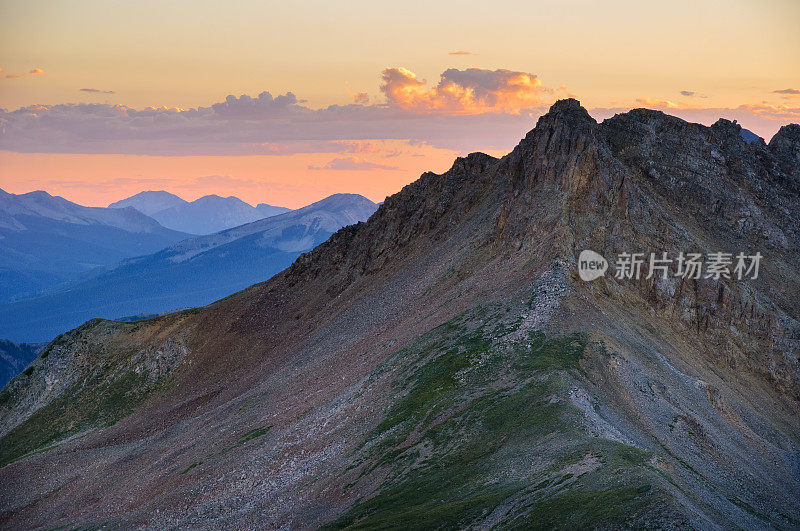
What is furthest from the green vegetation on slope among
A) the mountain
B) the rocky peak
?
the rocky peak

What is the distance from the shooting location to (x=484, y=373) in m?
72.4

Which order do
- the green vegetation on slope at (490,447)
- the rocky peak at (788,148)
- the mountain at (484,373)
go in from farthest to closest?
the rocky peak at (788,148) < the mountain at (484,373) < the green vegetation on slope at (490,447)

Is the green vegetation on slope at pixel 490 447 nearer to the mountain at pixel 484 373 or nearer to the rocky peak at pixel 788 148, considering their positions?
the mountain at pixel 484 373

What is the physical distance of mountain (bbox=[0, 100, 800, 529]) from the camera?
187 ft

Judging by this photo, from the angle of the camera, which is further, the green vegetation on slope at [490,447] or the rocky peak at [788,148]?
the rocky peak at [788,148]

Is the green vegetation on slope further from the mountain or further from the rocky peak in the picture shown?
the rocky peak

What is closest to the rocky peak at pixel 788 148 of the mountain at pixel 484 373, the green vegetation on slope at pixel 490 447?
the mountain at pixel 484 373

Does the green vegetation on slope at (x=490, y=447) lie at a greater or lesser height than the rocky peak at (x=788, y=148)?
lesser

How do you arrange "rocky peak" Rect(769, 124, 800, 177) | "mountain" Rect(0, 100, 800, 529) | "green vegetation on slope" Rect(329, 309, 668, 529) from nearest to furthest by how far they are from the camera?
1. "green vegetation on slope" Rect(329, 309, 668, 529)
2. "mountain" Rect(0, 100, 800, 529)
3. "rocky peak" Rect(769, 124, 800, 177)

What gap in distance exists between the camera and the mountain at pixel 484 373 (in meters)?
56.9

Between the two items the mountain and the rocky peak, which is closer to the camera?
the mountain

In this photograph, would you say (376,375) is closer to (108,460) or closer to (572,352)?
(572,352)

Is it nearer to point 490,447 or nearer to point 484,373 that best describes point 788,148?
point 484,373

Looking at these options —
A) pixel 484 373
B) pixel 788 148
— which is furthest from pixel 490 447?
pixel 788 148
